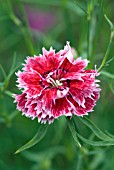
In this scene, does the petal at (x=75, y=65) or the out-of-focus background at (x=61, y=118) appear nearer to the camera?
the petal at (x=75, y=65)

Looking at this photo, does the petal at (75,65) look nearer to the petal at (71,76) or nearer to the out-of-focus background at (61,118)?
the petal at (71,76)

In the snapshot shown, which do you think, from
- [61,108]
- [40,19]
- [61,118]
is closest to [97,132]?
[61,108]

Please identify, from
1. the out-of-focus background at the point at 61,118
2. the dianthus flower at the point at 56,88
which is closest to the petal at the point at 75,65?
the dianthus flower at the point at 56,88

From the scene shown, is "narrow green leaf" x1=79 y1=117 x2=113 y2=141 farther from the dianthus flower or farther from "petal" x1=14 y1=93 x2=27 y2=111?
"petal" x1=14 y1=93 x2=27 y2=111

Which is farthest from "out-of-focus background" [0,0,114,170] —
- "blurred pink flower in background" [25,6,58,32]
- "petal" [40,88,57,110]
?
"petal" [40,88,57,110]

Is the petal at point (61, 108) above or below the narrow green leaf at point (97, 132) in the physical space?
above

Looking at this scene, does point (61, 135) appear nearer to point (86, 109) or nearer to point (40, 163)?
point (40, 163)
